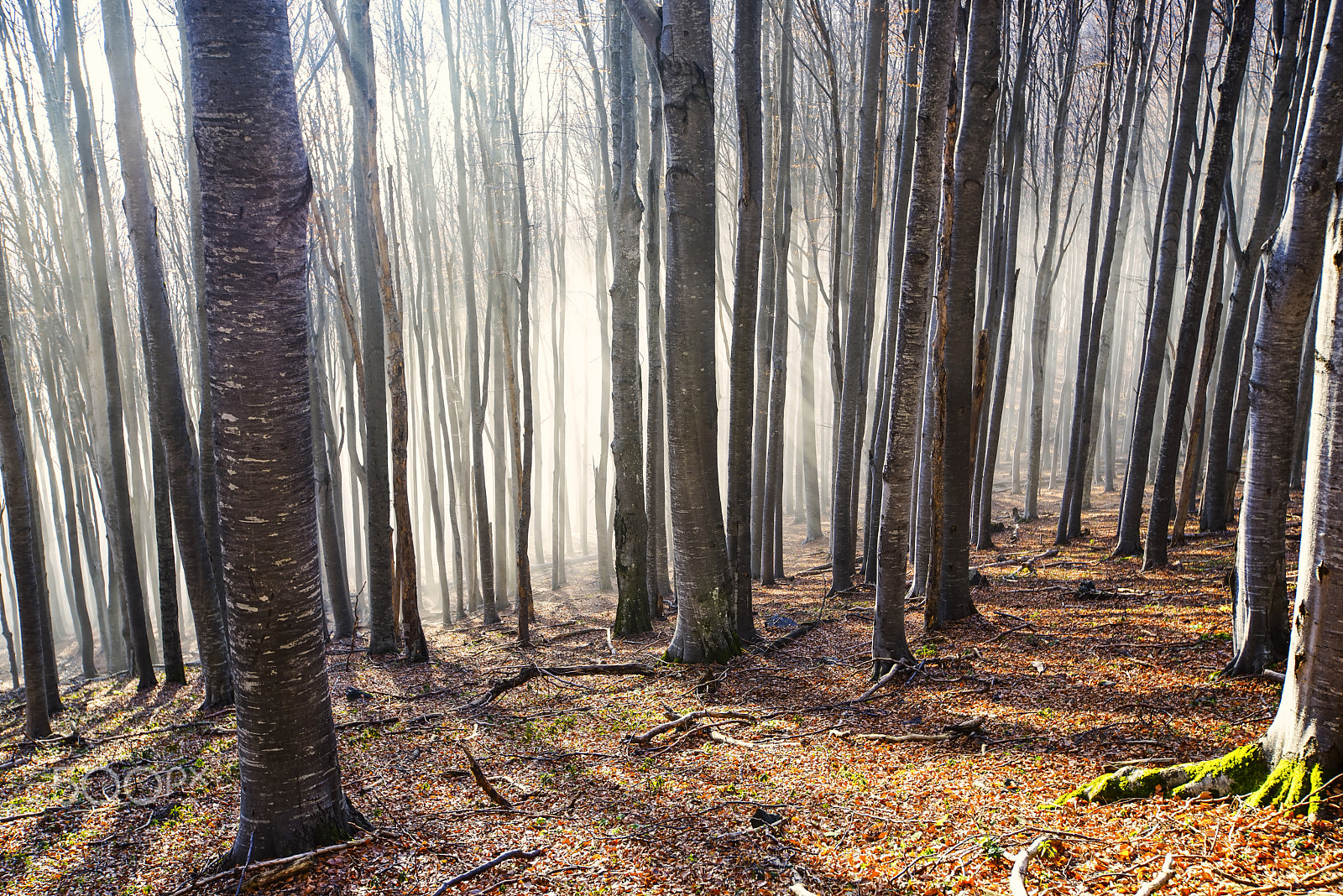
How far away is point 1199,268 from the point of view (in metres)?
7.05

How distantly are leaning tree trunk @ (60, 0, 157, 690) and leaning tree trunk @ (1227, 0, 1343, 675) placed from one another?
9285 millimetres

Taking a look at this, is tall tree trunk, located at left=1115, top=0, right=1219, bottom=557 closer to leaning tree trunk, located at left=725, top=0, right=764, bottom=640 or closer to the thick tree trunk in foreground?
the thick tree trunk in foreground

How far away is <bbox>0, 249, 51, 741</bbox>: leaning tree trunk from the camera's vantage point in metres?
5.73

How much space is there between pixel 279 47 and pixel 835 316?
7.09 meters

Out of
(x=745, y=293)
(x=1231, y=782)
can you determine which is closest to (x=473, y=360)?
(x=745, y=293)

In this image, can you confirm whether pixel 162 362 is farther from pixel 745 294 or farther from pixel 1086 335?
pixel 1086 335

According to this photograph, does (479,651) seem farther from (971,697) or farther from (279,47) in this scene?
(279,47)

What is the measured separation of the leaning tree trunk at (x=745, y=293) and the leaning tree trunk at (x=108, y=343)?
614cm

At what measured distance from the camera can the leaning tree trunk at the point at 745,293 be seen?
20.2ft

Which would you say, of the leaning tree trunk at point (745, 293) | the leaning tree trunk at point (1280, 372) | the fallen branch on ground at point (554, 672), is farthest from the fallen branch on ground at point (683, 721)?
the leaning tree trunk at point (1280, 372)

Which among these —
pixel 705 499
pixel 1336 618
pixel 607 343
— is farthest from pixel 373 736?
pixel 607 343

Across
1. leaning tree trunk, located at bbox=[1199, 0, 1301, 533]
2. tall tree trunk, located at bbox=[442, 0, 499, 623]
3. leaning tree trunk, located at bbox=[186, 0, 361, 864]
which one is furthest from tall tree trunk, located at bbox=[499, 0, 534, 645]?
leaning tree trunk, located at bbox=[1199, 0, 1301, 533]

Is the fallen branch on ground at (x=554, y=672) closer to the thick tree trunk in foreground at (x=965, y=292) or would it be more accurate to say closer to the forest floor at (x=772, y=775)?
the forest floor at (x=772, y=775)

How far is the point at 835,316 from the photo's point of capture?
8.95 metres
